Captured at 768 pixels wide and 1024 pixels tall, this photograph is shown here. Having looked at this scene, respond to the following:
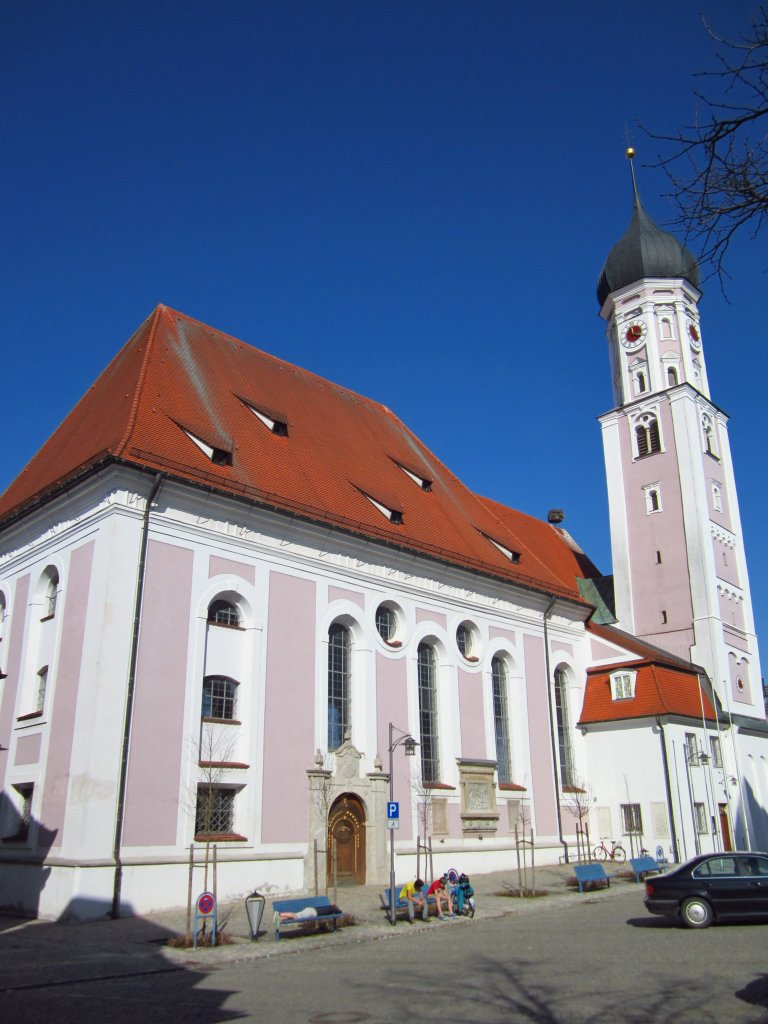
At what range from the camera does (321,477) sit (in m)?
24.6

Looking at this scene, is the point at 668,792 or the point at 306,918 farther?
the point at 668,792

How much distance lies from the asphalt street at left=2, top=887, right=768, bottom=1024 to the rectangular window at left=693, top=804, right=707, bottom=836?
1326 centimetres

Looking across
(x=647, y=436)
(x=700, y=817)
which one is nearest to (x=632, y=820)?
(x=700, y=817)

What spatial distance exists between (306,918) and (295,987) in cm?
423

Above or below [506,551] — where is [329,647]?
below

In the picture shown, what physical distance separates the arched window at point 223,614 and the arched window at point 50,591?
3672mm

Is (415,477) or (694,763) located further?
(415,477)

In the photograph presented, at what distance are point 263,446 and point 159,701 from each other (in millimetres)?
7964

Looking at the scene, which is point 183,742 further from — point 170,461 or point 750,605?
point 750,605

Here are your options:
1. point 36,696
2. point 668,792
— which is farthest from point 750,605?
Answer: point 36,696

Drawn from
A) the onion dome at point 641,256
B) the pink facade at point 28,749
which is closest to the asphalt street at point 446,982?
the pink facade at point 28,749

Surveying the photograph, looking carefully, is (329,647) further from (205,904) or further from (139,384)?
(205,904)

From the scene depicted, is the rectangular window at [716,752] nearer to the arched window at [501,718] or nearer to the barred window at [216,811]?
the arched window at [501,718]

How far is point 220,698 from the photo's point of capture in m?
19.8
